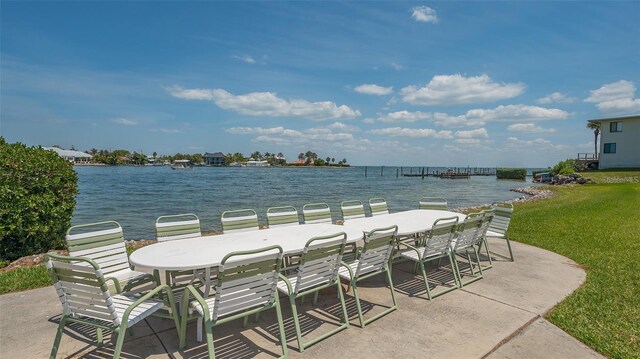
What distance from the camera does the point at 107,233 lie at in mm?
3668

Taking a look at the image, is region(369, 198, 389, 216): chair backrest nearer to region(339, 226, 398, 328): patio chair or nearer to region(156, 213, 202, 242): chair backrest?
region(339, 226, 398, 328): patio chair

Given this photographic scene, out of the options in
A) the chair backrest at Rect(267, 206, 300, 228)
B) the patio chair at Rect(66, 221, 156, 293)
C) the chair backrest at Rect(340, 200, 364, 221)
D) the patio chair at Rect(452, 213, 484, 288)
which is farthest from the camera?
the chair backrest at Rect(340, 200, 364, 221)

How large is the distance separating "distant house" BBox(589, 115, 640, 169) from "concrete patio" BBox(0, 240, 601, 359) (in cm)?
3926

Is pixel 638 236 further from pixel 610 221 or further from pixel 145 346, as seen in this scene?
pixel 145 346

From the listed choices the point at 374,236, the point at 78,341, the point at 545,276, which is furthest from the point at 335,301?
the point at 545,276

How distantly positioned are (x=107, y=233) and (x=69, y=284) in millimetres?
1295

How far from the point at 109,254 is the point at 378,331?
114 inches

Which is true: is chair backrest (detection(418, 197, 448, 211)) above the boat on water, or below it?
above

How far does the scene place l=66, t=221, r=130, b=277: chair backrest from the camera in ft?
11.2

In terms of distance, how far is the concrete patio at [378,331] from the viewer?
2.88m

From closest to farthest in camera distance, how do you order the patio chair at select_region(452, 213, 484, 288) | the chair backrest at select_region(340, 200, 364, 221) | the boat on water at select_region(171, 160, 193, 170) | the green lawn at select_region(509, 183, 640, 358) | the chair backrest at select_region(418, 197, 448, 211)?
the green lawn at select_region(509, 183, 640, 358) → the patio chair at select_region(452, 213, 484, 288) → the chair backrest at select_region(340, 200, 364, 221) → the chair backrest at select_region(418, 197, 448, 211) → the boat on water at select_region(171, 160, 193, 170)

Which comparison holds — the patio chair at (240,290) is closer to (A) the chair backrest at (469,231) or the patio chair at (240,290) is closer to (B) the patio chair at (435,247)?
(B) the patio chair at (435,247)

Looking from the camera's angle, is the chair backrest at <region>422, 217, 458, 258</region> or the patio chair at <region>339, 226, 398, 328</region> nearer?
the patio chair at <region>339, 226, 398, 328</region>

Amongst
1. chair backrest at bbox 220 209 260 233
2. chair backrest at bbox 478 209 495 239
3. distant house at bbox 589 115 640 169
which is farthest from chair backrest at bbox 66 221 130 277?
distant house at bbox 589 115 640 169
